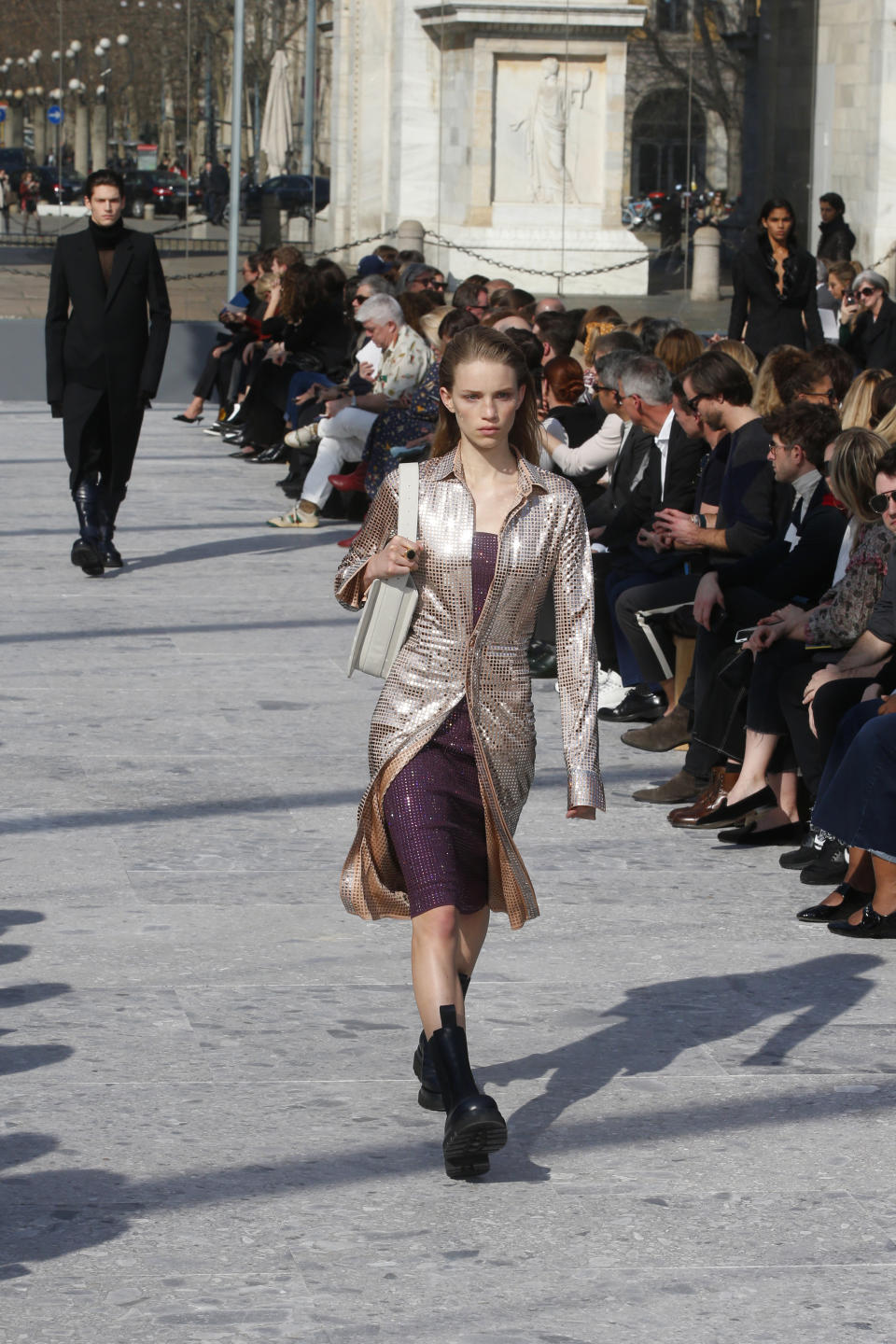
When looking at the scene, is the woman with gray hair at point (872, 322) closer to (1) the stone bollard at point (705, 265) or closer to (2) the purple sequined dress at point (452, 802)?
(1) the stone bollard at point (705, 265)

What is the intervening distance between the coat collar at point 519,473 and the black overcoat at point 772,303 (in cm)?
910

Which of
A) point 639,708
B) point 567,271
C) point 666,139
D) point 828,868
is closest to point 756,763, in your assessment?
point 828,868

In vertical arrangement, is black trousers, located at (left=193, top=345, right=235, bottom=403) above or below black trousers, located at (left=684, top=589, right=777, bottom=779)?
above

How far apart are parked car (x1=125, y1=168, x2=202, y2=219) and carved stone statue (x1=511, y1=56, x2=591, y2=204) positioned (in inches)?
132

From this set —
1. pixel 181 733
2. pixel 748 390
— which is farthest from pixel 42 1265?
pixel 748 390

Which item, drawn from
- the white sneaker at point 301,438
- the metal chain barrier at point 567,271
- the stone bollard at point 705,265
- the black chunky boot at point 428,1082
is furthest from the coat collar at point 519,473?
the metal chain barrier at point 567,271

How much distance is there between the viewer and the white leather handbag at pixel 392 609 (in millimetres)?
4266

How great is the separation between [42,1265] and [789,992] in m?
2.28

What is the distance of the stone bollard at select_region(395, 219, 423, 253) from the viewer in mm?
22719

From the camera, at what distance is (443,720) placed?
4.27 meters

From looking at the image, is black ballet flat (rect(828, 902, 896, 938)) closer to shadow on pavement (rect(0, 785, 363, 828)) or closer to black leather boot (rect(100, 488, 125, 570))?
shadow on pavement (rect(0, 785, 363, 828))

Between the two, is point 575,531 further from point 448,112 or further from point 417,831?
point 448,112

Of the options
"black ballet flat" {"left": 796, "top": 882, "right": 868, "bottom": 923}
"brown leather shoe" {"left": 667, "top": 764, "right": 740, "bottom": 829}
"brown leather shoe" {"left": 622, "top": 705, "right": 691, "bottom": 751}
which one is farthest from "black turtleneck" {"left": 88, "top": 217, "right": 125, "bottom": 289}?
"black ballet flat" {"left": 796, "top": 882, "right": 868, "bottom": 923}

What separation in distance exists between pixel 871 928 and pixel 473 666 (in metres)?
2.00
